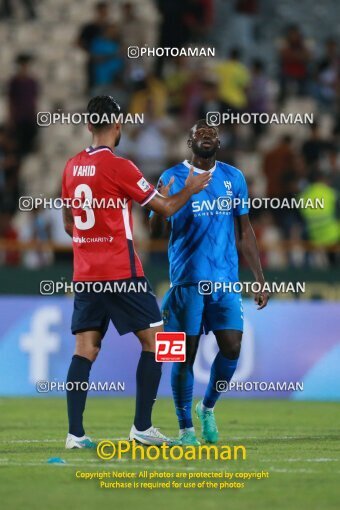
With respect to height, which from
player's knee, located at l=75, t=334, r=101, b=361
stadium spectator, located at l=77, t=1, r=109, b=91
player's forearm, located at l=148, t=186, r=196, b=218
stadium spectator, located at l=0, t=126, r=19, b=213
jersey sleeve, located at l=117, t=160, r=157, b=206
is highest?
stadium spectator, located at l=77, t=1, r=109, b=91

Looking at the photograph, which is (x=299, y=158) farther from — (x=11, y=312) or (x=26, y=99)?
(x=11, y=312)

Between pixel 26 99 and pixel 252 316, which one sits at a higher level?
pixel 26 99

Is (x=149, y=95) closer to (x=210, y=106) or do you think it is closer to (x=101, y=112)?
(x=210, y=106)

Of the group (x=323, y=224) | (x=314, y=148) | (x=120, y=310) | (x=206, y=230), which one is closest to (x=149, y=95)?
(x=314, y=148)

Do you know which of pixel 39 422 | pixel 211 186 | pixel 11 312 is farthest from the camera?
pixel 11 312

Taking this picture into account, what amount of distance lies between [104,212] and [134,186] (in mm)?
281

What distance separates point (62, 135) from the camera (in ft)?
75.0

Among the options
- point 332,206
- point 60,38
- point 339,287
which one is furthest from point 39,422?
point 60,38

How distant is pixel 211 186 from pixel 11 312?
6.52 m

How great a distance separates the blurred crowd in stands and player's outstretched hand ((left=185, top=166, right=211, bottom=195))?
7.81 m

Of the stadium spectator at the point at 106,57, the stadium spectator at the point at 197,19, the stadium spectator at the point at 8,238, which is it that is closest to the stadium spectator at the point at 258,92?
the stadium spectator at the point at 197,19

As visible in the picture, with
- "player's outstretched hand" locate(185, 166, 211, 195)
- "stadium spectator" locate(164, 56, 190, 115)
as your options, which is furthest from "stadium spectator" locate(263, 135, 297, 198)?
"player's outstretched hand" locate(185, 166, 211, 195)

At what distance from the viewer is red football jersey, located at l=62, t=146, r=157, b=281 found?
9.85 meters

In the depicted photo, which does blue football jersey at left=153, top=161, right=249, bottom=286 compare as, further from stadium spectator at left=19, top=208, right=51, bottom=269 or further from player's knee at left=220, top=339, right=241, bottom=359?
stadium spectator at left=19, top=208, right=51, bottom=269
